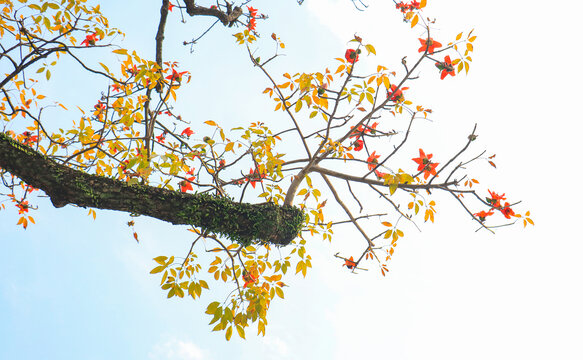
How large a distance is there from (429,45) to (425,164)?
33.2 inches

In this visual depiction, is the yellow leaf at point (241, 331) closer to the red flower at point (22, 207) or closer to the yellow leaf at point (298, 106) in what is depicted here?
the yellow leaf at point (298, 106)

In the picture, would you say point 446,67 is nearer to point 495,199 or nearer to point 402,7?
point 402,7

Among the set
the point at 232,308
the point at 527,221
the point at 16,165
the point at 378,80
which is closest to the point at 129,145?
the point at 16,165

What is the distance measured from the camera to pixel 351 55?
2.91 m

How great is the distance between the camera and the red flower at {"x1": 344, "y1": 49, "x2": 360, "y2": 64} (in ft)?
9.52

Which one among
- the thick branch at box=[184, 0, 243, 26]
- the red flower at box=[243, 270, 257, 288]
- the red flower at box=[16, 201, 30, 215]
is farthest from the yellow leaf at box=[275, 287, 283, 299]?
the red flower at box=[16, 201, 30, 215]

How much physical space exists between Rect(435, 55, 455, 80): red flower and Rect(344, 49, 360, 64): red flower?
22.3 inches

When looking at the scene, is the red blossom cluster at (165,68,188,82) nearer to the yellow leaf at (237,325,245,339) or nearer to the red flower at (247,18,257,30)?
the red flower at (247,18,257,30)

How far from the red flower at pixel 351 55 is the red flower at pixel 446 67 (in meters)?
0.57

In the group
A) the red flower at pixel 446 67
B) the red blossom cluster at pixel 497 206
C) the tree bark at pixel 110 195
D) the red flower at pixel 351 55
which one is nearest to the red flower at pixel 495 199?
the red blossom cluster at pixel 497 206

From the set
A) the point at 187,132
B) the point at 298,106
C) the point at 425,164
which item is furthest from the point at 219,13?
the point at 425,164

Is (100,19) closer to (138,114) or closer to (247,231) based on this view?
(138,114)

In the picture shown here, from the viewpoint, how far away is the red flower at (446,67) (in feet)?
9.63

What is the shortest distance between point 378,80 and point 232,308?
5.56 feet
